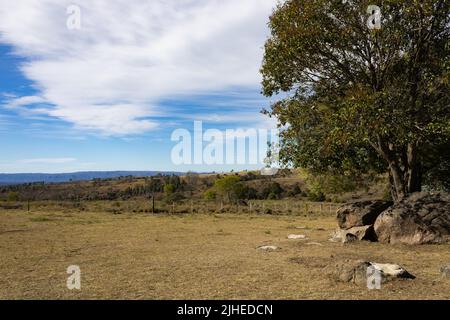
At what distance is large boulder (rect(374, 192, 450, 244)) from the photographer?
60.6 ft

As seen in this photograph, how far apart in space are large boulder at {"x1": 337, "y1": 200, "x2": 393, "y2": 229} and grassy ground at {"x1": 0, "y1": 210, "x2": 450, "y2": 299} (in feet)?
6.94

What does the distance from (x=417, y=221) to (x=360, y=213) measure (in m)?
2.97

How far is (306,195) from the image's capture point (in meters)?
90.5

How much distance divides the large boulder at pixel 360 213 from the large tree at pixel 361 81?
109cm

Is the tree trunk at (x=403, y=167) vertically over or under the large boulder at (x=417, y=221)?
over

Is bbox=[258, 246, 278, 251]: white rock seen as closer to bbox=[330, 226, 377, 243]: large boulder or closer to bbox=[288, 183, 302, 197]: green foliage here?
bbox=[330, 226, 377, 243]: large boulder

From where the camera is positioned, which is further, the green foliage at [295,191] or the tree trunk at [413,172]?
the green foliage at [295,191]

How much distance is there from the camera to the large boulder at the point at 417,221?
1847 cm

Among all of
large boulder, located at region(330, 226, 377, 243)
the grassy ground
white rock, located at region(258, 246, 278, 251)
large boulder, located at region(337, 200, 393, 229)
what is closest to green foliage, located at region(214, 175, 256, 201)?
the grassy ground

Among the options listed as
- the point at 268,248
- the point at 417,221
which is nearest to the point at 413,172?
the point at 417,221

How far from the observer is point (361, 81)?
20.2 meters

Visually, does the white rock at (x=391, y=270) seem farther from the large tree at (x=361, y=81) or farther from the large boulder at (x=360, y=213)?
the large boulder at (x=360, y=213)

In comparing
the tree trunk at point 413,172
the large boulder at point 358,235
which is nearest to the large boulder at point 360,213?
the large boulder at point 358,235
